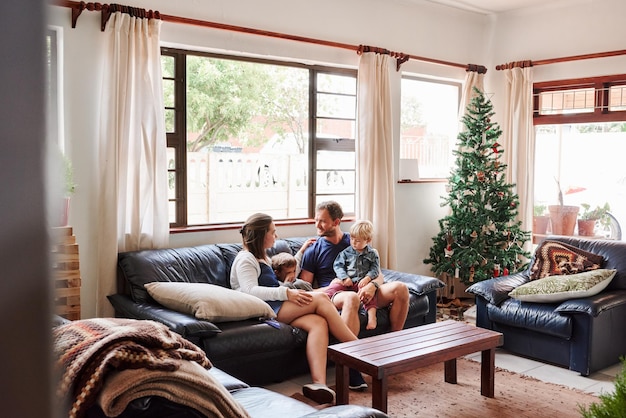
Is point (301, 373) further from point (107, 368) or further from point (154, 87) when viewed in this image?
point (107, 368)

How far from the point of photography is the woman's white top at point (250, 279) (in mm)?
3934

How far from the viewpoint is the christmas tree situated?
19.1ft

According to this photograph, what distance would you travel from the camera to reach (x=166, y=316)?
3604 mm

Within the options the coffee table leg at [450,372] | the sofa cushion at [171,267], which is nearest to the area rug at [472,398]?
the coffee table leg at [450,372]

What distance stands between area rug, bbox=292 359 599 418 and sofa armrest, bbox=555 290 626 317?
0.51 m

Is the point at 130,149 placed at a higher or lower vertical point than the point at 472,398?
higher

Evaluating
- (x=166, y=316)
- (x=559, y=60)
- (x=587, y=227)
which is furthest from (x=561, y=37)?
(x=166, y=316)

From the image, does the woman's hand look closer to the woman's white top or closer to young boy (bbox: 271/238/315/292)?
the woman's white top

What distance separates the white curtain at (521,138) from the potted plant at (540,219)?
6.0 inches

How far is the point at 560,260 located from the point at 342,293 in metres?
1.77

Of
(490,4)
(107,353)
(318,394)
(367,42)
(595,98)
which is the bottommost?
(318,394)

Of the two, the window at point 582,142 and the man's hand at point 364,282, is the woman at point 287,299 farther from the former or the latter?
the window at point 582,142

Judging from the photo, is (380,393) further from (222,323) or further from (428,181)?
(428,181)

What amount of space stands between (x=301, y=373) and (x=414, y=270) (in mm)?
2624
